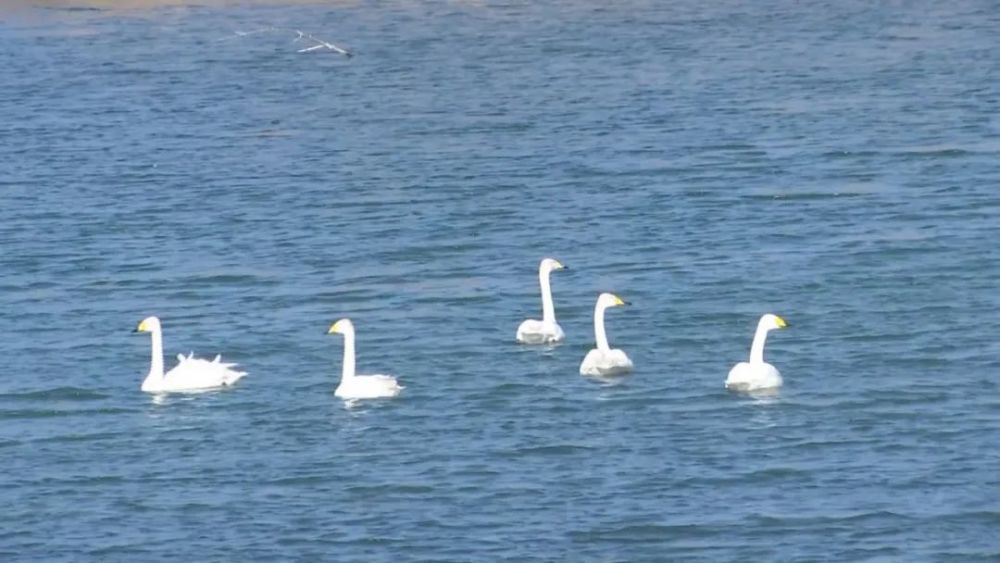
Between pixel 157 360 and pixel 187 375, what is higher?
pixel 157 360

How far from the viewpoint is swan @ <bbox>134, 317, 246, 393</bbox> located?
79.4 feet

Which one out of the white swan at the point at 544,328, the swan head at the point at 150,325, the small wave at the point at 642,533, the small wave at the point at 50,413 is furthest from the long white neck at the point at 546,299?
the small wave at the point at 642,533

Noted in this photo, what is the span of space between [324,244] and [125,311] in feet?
13.3

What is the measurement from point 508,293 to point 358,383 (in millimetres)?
5075

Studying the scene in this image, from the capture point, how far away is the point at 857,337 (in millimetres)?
25391

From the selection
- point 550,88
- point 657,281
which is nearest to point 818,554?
point 657,281

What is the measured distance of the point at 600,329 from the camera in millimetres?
24641

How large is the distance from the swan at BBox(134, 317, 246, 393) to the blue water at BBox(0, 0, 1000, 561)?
7.0 inches

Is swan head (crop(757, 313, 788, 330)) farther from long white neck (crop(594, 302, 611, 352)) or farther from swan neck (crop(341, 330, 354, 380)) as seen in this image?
swan neck (crop(341, 330, 354, 380))

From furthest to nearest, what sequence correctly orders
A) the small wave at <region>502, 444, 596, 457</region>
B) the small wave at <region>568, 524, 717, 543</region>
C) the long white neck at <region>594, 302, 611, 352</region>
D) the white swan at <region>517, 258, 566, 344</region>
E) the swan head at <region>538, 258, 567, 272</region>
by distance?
the swan head at <region>538, 258, 567, 272</region> < the white swan at <region>517, 258, 566, 344</region> < the long white neck at <region>594, 302, 611, 352</region> < the small wave at <region>502, 444, 596, 457</region> < the small wave at <region>568, 524, 717, 543</region>

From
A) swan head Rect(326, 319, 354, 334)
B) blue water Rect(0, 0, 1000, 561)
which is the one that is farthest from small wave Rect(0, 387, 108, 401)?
swan head Rect(326, 319, 354, 334)

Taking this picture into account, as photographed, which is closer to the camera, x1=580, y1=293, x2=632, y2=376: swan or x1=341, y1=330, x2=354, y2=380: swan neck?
x1=341, y1=330, x2=354, y2=380: swan neck

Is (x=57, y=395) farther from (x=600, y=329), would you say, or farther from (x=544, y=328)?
(x=600, y=329)

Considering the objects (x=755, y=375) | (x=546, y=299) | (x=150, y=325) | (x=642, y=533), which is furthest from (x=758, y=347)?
(x=150, y=325)
